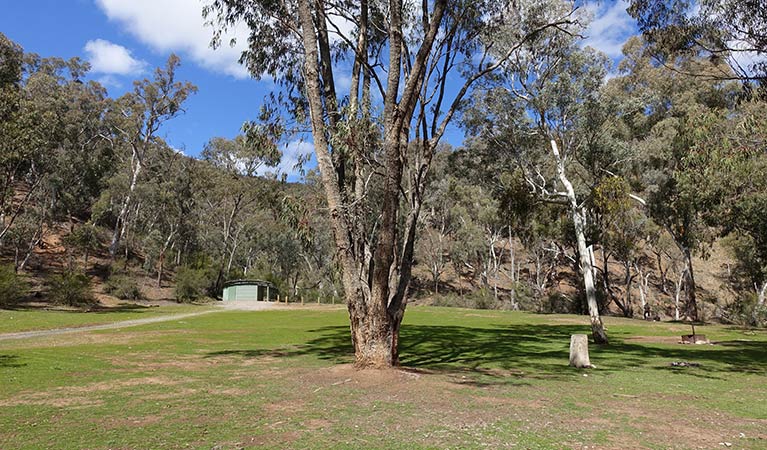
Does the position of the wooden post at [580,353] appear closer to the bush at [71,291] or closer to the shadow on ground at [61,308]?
the shadow on ground at [61,308]

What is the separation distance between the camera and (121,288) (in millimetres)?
37625

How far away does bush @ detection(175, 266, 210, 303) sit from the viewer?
41.5 meters

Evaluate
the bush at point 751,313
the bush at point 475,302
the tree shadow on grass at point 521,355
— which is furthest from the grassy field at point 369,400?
the bush at point 475,302

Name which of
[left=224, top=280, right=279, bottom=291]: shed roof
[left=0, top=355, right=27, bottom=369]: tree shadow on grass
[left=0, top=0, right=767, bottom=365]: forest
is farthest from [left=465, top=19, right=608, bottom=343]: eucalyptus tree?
[left=224, top=280, right=279, bottom=291]: shed roof

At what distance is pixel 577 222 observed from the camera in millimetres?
16250

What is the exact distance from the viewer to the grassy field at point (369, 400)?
481 centimetres

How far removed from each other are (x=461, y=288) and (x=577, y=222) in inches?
1647

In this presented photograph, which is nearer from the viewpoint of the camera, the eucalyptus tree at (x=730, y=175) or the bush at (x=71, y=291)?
the eucalyptus tree at (x=730, y=175)

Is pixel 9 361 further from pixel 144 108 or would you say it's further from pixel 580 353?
pixel 144 108

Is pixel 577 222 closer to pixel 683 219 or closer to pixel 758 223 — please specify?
pixel 758 223

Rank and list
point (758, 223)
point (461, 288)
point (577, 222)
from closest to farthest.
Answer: point (577, 222), point (758, 223), point (461, 288)

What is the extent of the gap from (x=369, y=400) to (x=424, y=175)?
16.9ft

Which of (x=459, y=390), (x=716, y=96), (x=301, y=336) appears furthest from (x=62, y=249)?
(x=716, y=96)

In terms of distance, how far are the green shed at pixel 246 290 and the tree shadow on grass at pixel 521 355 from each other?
3190 centimetres
